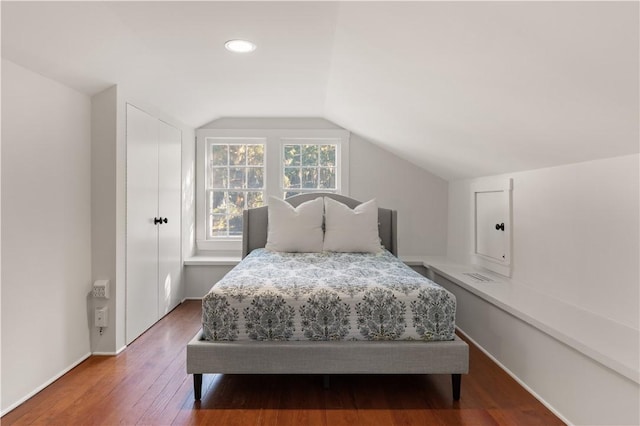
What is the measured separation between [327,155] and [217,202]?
55.6 inches

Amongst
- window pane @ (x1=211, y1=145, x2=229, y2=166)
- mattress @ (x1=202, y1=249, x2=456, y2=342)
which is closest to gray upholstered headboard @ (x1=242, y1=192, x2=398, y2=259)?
window pane @ (x1=211, y1=145, x2=229, y2=166)

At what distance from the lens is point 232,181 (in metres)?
4.61

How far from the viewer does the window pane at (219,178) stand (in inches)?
181

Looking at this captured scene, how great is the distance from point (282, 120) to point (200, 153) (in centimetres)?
102

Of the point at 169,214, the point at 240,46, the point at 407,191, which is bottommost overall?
the point at 169,214

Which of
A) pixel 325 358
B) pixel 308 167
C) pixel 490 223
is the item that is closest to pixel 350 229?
pixel 490 223

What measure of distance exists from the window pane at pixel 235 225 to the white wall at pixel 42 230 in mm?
1980

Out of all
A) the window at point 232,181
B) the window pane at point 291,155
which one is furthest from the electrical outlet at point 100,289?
the window pane at point 291,155

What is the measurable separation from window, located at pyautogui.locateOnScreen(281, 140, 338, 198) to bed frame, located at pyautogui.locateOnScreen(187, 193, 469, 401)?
2644mm

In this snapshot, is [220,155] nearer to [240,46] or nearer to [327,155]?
[327,155]

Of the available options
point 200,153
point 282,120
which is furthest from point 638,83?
point 200,153

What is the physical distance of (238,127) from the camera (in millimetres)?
4516

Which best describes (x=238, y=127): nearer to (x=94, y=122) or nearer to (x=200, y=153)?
(x=200, y=153)

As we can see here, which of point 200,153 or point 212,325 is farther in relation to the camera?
point 200,153
